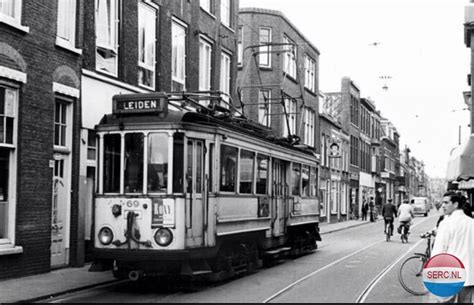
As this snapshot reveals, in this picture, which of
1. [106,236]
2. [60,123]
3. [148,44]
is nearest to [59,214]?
[60,123]

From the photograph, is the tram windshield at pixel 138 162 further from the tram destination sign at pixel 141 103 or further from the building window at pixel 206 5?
the building window at pixel 206 5

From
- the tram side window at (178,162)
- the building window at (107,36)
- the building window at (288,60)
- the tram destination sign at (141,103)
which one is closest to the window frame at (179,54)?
the building window at (107,36)

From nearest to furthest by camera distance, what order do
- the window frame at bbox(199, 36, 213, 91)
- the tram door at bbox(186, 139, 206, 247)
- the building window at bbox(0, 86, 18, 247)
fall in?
the tram door at bbox(186, 139, 206, 247) → the building window at bbox(0, 86, 18, 247) → the window frame at bbox(199, 36, 213, 91)

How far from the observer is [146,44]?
19.2 metres

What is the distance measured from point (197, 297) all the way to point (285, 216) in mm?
6513

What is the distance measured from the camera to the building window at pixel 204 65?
23766 mm

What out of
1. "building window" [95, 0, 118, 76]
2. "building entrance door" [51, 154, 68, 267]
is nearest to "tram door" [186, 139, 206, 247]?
"building entrance door" [51, 154, 68, 267]

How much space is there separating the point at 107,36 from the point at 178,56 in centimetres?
480

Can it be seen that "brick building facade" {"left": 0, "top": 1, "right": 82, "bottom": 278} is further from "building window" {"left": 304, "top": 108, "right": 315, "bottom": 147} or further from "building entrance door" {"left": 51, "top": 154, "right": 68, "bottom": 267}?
"building window" {"left": 304, "top": 108, "right": 315, "bottom": 147}

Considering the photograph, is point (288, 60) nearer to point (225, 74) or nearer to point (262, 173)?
point (225, 74)

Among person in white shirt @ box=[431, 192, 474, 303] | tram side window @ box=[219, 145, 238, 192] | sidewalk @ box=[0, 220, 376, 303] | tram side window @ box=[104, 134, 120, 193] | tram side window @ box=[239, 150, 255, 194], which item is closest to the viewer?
person in white shirt @ box=[431, 192, 474, 303]

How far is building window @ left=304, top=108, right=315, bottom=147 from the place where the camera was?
135 feet

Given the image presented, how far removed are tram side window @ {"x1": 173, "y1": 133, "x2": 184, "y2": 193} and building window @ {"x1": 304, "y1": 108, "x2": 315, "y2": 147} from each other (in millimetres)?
29621

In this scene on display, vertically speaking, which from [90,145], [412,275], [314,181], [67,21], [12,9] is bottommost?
[412,275]
